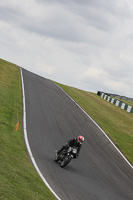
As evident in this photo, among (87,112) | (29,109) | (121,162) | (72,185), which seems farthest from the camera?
(87,112)

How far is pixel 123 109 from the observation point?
42969 mm

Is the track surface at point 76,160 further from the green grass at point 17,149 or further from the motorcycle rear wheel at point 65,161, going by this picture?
the green grass at point 17,149

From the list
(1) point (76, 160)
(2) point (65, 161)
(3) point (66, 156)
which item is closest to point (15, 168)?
(2) point (65, 161)

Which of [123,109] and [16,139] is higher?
[123,109]

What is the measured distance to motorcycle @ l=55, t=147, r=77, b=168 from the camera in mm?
14282

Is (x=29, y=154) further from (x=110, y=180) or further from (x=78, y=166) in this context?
(x=110, y=180)

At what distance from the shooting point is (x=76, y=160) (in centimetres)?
1639

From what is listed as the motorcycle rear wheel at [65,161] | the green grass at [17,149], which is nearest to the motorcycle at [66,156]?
the motorcycle rear wheel at [65,161]

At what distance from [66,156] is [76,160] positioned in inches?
79.3

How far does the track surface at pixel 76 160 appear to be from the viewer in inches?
489

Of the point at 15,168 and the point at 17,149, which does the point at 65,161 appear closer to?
the point at 17,149

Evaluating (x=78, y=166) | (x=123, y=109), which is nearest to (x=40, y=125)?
(x=78, y=166)

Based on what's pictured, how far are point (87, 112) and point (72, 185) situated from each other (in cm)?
1947

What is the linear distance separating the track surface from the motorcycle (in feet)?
0.95
